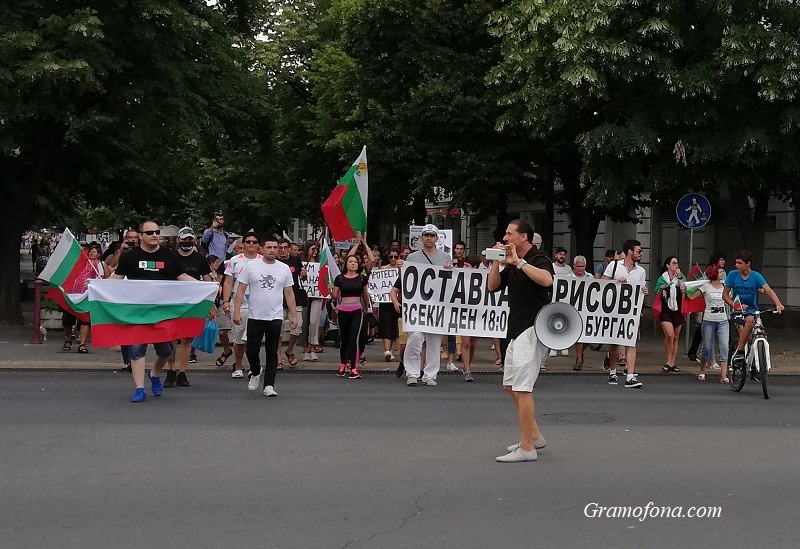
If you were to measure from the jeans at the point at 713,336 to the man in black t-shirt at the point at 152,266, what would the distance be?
770 centimetres

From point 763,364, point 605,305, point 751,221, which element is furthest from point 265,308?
Answer: point 751,221

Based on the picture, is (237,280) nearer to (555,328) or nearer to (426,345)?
(426,345)

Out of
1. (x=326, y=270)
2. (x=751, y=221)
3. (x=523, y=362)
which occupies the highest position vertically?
(x=751, y=221)

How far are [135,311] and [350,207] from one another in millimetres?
5284

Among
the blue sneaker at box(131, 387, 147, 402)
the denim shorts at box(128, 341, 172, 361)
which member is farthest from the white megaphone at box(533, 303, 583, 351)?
the denim shorts at box(128, 341, 172, 361)

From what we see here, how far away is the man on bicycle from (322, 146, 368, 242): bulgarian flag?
5.63 metres

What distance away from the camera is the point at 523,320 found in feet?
28.8

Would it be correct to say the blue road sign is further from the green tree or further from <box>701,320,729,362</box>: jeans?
the green tree

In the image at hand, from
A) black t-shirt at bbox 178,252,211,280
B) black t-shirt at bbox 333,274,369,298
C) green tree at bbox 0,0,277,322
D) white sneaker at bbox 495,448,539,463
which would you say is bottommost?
white sneaker at bbox 495,448,539,463

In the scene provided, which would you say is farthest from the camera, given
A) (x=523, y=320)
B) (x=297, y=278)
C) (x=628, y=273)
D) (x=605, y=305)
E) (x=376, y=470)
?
(x=297, y=278)

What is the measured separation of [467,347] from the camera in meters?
15.9

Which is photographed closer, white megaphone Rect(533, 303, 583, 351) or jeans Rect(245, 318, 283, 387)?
white megaphone Rect(533, 303, 583, 351)

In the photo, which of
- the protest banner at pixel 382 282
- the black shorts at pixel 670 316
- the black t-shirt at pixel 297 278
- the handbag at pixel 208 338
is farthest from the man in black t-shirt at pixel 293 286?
the black shorts at pixel 670 316

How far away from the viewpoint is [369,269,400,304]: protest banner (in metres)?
17.0
